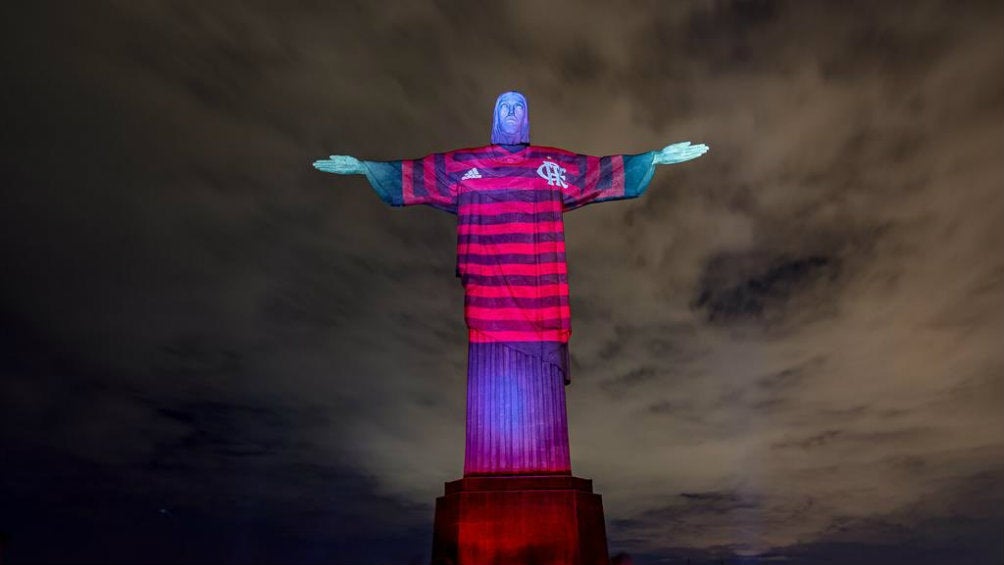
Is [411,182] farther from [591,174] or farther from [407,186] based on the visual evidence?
[591,174]

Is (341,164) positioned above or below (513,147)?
below

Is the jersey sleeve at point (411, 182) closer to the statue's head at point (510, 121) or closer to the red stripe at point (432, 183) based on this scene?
the red stripe at point (432, 183)

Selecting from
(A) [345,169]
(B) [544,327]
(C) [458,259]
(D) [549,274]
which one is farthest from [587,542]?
(A) [345,169]

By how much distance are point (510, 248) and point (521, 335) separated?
160 cm

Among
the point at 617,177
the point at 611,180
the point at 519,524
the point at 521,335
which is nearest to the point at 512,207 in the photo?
the point at 611,180

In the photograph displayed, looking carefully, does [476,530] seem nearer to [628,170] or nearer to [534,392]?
[534,392]

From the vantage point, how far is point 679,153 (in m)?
12.1

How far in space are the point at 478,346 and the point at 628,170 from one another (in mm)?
4324

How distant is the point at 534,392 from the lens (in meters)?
11.1

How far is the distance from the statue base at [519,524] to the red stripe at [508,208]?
4648mm

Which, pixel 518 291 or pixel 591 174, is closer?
pixel 518 291

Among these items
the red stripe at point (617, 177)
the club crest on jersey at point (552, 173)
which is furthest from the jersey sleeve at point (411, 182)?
the red stripe at point (617, 177)

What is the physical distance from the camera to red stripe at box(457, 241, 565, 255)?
38.8 feet

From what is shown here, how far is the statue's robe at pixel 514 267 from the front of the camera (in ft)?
35.6
